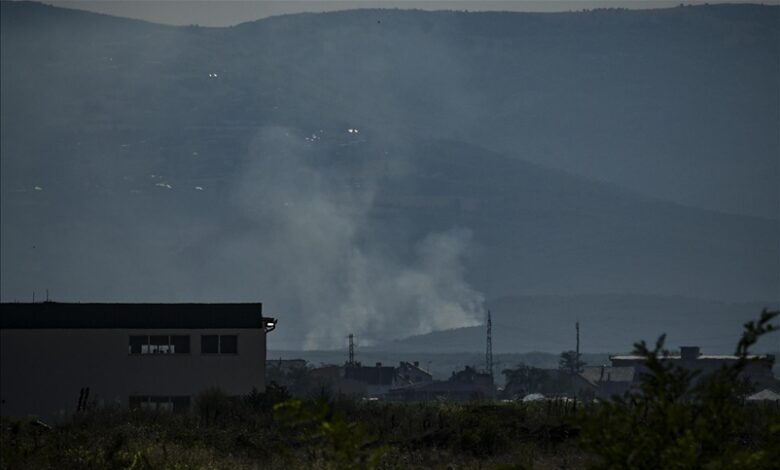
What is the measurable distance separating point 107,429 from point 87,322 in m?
36.0

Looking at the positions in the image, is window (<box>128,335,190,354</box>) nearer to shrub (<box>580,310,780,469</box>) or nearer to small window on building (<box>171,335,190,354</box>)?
small window on building (<box>171,335,190,354</box>)

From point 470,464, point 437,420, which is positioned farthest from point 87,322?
point 470,464

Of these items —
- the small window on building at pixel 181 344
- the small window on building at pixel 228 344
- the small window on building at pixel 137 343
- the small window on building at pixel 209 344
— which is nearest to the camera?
the small window on building at pixel 228 344

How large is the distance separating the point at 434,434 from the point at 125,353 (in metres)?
37.6

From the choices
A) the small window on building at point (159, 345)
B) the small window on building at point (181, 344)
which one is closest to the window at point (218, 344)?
the small window on building at point (181, 344)

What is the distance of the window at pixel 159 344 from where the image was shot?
78.2 meters

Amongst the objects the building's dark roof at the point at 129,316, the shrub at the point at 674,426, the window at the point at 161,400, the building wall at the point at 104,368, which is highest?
the building's dark roof at the point at 129,316

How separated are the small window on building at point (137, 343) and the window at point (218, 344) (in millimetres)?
2592

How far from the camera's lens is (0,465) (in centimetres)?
2814

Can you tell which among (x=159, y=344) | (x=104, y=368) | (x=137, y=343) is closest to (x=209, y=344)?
(x=159, y=344)

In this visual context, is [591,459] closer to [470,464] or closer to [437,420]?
[470,464]

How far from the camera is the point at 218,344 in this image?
77875 millimetres

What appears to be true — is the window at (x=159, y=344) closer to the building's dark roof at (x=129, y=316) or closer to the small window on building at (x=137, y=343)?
the small window on building at (x=137, y=343)

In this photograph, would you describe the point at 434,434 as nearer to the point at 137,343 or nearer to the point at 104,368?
the point at 137,343
